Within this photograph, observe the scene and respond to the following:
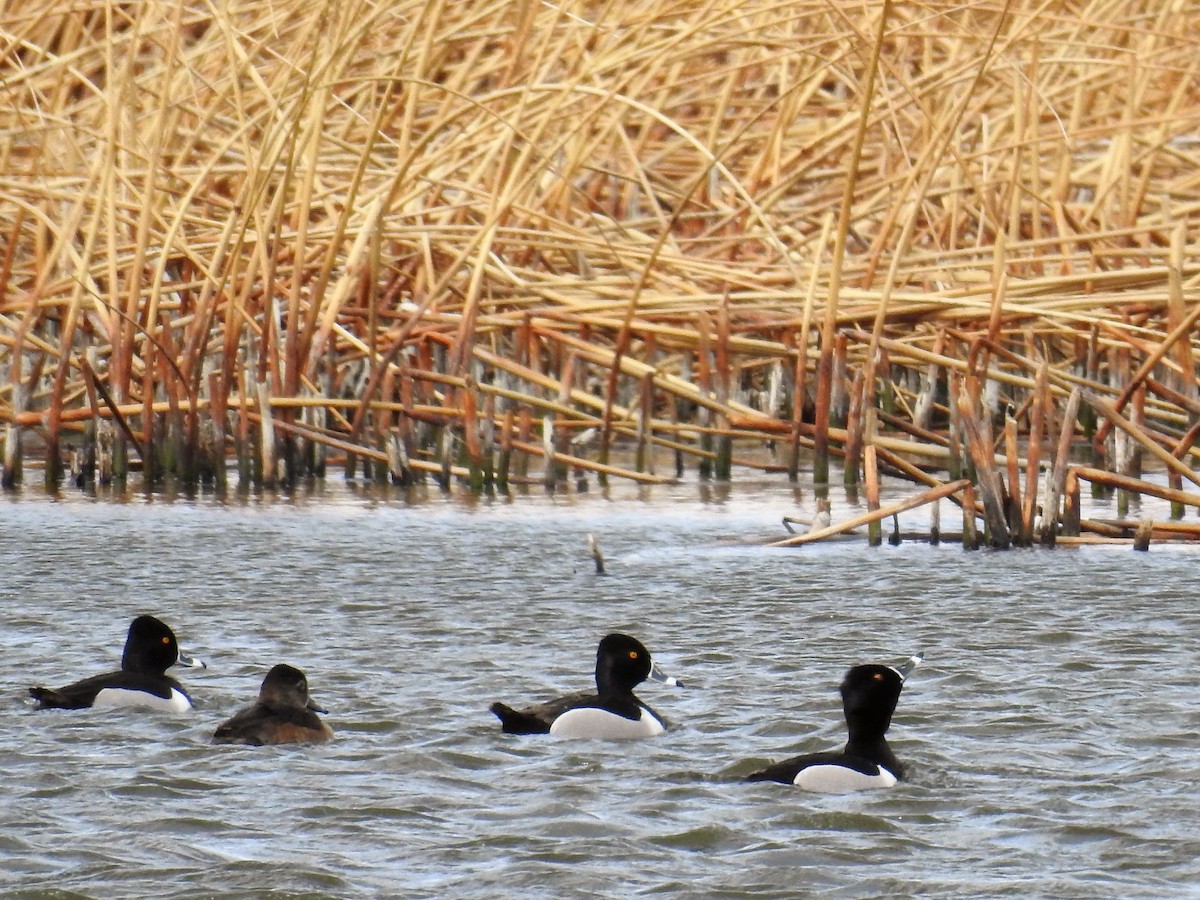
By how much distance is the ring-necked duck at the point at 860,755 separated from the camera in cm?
552

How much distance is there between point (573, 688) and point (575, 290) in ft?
17.1

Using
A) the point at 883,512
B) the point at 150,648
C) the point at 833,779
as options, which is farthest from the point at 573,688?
the point at 883,512

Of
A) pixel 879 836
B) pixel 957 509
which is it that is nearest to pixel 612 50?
pixel 957 509

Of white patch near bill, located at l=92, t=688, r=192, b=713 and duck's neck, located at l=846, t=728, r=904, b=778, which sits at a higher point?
white patch near bill, located at l=92, t=688, r=192, b=713

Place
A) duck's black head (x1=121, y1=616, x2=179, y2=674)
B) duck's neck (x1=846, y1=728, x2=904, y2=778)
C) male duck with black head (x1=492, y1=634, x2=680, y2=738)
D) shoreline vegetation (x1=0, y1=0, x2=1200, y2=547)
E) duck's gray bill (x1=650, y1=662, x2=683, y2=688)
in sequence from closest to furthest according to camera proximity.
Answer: duck's neck (x1=846, y1=728, x2=904, y2=778) < male duck with black head (x1=492, y1=634, x2=680, y2=738) < duck's black head (x1=121, y1=616, x2=179, y2=674) < duck's gray bill (x1=650, y1=662, x2=683, y2=688) < shoreline vegetation (x1=0, y1=0, x2=1200, y2=547)

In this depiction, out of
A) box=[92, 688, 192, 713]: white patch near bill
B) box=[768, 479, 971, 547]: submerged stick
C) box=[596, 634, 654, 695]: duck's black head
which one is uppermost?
box=[768, 479, 971, 547]: submerged stick

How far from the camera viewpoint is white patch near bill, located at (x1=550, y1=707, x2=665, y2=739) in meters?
6.07

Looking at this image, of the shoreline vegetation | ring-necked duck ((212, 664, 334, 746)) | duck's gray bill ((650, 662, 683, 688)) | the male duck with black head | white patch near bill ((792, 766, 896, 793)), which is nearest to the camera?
white patch near bill ((792, 766, 896, 793))

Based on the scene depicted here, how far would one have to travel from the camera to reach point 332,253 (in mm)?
10914

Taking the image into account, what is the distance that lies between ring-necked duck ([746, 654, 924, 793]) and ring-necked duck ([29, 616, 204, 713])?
166cm

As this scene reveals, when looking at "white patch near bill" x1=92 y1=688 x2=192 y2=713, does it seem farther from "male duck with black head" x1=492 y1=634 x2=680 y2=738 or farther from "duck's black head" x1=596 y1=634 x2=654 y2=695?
"duck's black head" x1=596 y1=634 x2=654 y2=695

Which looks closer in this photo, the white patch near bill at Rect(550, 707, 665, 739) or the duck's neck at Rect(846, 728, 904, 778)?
the duck's neck at Rect(846, 728, 904, 778)

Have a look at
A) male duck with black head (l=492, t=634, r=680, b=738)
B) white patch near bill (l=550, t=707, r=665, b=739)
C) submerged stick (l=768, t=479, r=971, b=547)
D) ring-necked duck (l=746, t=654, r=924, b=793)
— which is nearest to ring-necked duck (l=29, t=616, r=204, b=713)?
male duck with black head (l=492, t=634, r=680, b=738)

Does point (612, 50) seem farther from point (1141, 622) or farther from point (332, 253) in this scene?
point (1141, 622)
